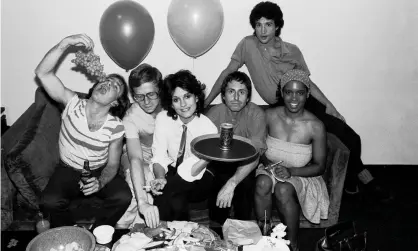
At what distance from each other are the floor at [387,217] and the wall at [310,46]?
668 mm

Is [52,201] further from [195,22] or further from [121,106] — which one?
[195,22]

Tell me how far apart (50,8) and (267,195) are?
2.27 meters

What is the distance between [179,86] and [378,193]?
1881 mm

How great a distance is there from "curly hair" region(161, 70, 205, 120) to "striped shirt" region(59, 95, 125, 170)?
12.2 inches

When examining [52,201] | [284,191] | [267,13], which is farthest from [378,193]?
[52,201]

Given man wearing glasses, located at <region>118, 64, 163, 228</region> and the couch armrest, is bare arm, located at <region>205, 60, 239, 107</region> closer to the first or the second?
man wearing glasses, located at <region>118, 64, 163, 228</region>

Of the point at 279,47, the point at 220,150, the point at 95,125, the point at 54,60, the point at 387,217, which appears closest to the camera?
the point at 220,150

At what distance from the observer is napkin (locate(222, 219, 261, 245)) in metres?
1.86

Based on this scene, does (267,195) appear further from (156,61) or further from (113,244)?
(156,61)

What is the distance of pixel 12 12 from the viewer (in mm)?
3322

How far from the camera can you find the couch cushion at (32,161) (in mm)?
2410

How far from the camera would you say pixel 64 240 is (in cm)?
179

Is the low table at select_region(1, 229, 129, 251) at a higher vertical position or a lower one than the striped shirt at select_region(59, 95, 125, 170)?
lower

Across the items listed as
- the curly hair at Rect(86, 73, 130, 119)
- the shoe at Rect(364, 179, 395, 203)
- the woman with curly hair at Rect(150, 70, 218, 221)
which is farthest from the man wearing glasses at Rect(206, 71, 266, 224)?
the shoe at Rect(364, 179, 395, 203)
